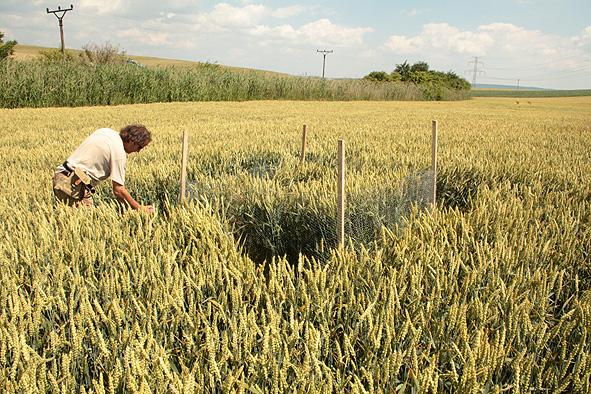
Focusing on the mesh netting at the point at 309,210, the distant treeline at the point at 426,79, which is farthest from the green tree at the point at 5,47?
the mesh netting at the point at 309,210

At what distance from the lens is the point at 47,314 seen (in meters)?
2.22

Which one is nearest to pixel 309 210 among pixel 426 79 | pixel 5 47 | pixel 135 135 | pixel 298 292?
pixel 135 135

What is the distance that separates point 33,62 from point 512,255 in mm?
23845

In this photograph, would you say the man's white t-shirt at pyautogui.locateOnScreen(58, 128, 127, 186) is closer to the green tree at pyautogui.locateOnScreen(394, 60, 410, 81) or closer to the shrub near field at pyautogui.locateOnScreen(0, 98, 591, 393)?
the shrub near field at pyautogui.locateOnScreen(0, 98, 591, 393)

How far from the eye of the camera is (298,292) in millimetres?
2105

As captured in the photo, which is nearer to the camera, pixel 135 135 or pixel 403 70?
pixel 135 135

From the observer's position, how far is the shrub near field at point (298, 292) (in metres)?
1.54

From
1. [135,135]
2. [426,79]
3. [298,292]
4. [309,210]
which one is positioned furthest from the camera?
[426,79]

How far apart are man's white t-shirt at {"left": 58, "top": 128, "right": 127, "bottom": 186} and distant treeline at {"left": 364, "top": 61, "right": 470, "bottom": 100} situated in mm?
41011

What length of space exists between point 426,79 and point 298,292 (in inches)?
1951

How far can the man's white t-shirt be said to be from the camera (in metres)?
4.25

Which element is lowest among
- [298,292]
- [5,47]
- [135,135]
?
[298,292]

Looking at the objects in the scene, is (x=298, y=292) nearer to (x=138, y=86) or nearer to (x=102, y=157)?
(x=102, y=157)

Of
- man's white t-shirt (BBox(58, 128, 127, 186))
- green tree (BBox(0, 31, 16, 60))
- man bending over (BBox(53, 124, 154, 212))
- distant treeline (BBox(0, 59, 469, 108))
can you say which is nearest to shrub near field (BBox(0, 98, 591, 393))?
man bending over (BBox(53, 124, 154, 212))
